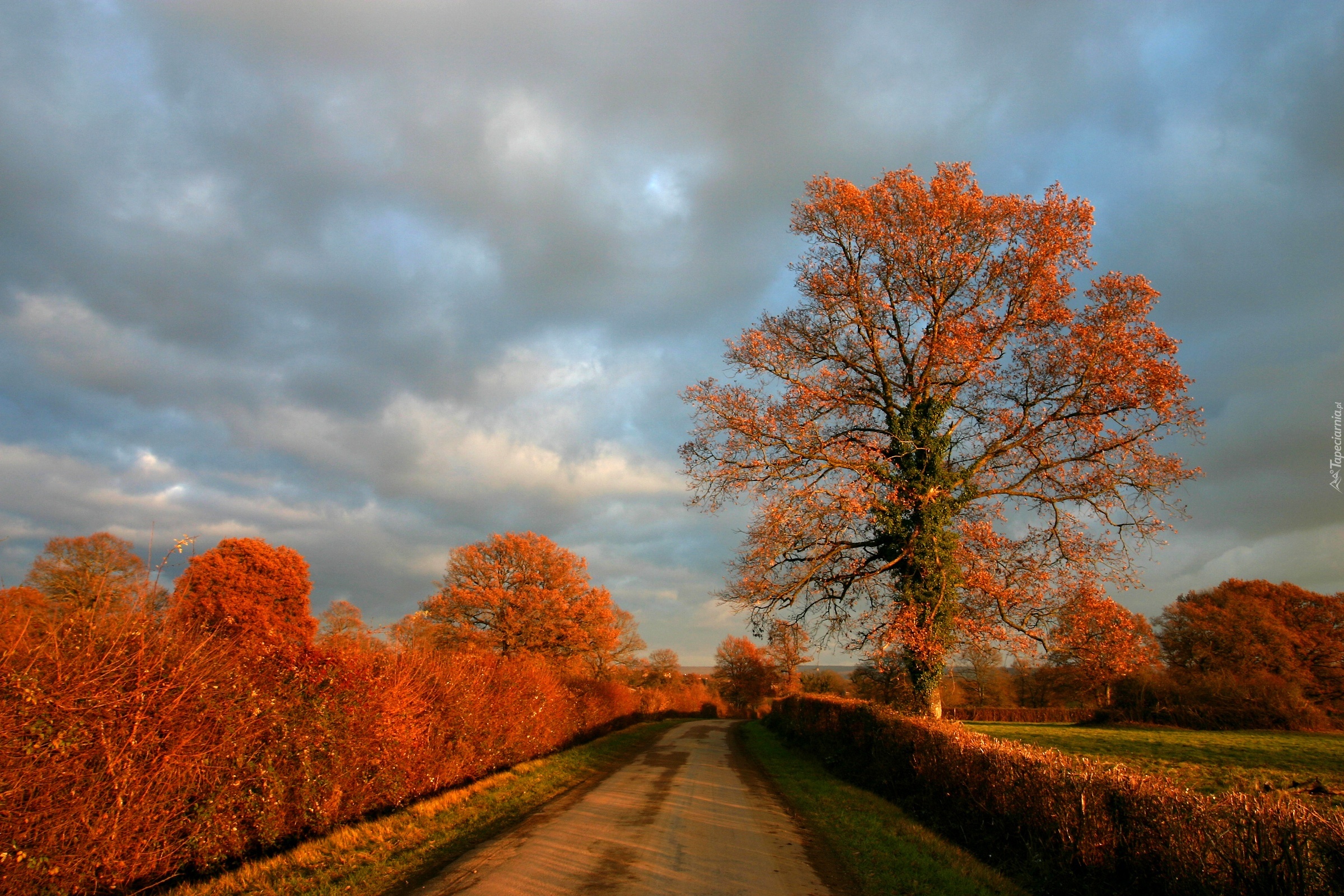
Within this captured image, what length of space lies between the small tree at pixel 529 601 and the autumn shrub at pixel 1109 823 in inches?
1256

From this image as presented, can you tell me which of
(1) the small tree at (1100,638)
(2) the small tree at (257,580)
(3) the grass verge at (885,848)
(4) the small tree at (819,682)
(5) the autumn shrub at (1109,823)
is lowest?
(4) the small tree at (819,682)

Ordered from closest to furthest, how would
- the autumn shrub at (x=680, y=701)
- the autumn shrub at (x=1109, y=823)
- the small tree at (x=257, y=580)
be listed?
the autumn shrub at (x=1109, y=823) < the small tree at (x=257, y=580) < the autumn shrub at (x=680, y=701)

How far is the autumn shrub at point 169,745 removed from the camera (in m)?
5.17

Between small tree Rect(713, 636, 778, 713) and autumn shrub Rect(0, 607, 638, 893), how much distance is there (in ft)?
238

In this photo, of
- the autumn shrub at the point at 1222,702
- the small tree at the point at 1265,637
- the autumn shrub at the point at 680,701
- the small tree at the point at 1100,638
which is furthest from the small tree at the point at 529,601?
the small tree at the point at 1265,637

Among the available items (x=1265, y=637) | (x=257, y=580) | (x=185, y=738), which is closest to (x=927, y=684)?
(x=185, y=738)

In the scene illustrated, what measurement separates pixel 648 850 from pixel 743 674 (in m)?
77.8

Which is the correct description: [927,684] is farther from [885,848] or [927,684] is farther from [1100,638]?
[885,848]

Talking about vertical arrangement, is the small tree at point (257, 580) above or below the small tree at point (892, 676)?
above

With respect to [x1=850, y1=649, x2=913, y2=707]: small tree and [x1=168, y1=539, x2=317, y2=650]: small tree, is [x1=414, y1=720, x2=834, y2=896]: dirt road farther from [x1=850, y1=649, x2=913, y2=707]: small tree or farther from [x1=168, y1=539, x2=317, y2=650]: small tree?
[x1=168, y1=539, x2=317, y2=650]: small tree

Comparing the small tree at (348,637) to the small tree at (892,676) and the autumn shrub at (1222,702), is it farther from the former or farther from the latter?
the autumn shrub at (1222,702)

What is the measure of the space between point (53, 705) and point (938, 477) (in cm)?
1592

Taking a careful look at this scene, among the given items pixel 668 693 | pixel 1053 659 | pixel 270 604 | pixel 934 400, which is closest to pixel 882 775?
pixel 1053 659

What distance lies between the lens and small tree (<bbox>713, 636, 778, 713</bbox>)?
78.3 meters
